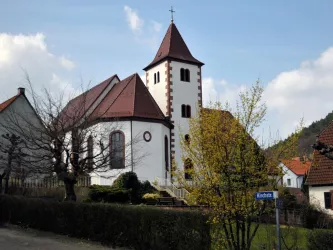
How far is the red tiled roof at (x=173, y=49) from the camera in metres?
35.2

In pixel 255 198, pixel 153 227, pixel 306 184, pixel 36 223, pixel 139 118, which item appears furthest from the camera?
pixel 139 118

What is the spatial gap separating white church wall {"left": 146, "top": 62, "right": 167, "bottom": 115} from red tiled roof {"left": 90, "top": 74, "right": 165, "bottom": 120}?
3.44ft

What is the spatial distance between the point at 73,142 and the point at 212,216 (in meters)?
9.24

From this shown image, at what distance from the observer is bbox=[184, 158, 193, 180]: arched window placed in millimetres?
9751

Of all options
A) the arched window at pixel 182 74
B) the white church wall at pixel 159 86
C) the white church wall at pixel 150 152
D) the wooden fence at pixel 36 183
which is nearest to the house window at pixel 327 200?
the white church wall at pixel 150 152

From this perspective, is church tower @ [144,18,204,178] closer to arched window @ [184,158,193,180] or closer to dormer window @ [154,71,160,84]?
dormer window @ [154,71,160,84]

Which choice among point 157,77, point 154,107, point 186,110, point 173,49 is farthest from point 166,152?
point 173,49

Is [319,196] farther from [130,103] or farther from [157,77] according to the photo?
[157,77]

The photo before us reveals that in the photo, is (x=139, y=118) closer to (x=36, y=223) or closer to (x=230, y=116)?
(x=36, y=223)

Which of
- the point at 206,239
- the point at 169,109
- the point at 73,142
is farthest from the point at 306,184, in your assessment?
the point at 206,239

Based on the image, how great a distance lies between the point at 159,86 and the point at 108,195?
1442 cm

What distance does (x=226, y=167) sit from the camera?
9.45 meters

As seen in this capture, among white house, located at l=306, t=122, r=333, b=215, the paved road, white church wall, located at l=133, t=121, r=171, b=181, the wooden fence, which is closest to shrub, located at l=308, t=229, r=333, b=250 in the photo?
the paved road

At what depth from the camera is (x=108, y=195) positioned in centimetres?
2277
